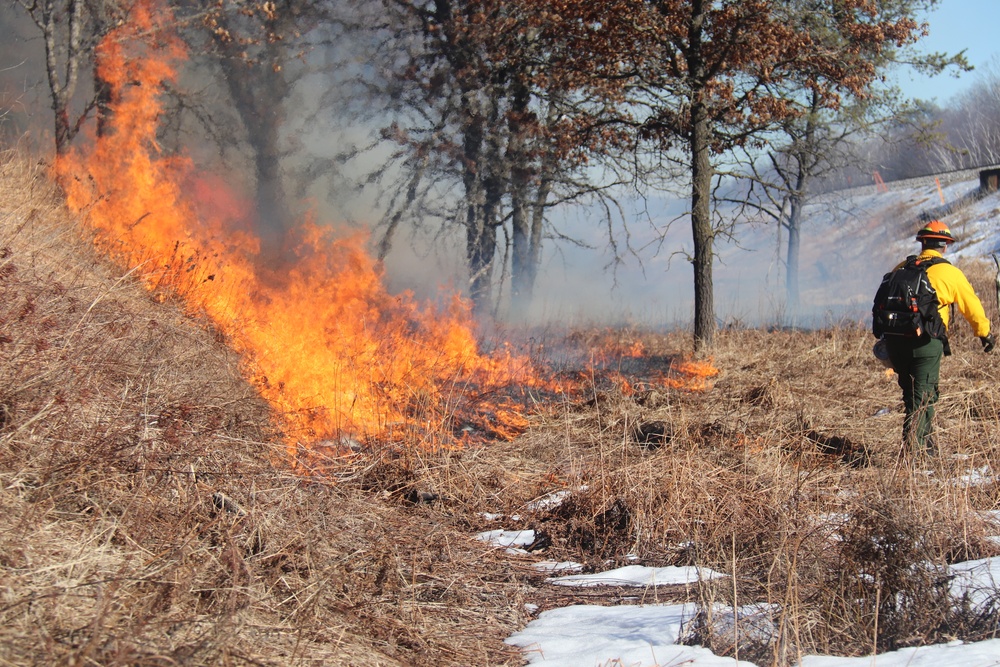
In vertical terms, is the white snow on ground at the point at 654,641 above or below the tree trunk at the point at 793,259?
below

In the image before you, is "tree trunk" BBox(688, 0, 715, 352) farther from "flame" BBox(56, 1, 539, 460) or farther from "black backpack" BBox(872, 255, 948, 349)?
"black backpack" BBox(872, 255, 948, 349)

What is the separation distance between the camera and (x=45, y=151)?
10148 mm

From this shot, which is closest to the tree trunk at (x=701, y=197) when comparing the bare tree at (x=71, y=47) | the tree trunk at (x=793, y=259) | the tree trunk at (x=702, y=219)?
the tree trunk at (x=702, y=219)

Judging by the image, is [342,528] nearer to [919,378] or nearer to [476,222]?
[919,378]

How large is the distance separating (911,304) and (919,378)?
0.66 metres

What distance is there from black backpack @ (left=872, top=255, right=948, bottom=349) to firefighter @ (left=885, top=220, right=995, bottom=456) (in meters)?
0.05

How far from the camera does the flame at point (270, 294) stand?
25.0ft

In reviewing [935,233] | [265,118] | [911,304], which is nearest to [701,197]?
[935,233]

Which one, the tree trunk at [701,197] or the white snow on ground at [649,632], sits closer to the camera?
the white snow on ground at [649,632]

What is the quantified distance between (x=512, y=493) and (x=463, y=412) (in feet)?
10.4

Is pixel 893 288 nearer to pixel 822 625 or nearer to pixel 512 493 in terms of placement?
pixel 512 493

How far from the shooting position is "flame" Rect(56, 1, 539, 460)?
25.0 ft

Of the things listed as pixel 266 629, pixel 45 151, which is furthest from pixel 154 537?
pixel 45 151

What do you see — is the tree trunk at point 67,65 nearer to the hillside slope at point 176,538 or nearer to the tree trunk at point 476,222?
the hillside slope at point 176,538
